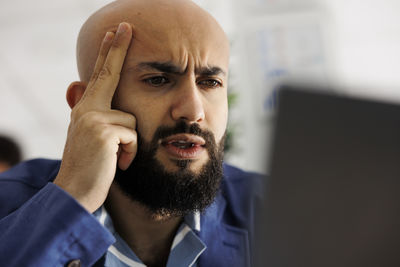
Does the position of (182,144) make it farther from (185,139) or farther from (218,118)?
(218,118)

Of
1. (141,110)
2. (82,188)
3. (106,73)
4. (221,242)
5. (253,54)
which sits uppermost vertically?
(106,73)

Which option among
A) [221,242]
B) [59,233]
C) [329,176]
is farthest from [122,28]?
[329,176]

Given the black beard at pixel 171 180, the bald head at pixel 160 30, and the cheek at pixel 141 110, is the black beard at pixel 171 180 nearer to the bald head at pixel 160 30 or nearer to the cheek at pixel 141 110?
the cheek at pixel 141 110

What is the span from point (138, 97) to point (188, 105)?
6.0 inches

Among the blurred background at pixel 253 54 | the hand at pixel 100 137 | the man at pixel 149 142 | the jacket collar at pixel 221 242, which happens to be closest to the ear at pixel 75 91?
the man at pixel 149 142

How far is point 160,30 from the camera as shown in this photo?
1.04 meters

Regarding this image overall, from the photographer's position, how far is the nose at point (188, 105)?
3.20 ft

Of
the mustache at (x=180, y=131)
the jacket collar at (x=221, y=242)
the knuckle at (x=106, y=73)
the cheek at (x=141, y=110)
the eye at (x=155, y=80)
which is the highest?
the knuckle at (x=106, y=73)

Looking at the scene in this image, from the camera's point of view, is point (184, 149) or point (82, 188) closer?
point (82, 188)

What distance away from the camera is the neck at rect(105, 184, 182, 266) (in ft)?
3.65

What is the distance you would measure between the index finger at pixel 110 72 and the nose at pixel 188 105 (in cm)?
17

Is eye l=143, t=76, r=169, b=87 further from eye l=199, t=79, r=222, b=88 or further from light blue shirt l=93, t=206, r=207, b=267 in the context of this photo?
light blue shirt l=93, t=206, r=207, b=267

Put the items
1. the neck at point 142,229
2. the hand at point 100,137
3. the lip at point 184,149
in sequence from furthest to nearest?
the neck at point 142,229, the lip at point 184,149, the hand at point 100,137

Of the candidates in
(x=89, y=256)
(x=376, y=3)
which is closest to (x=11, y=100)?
(x=89, y=256)
